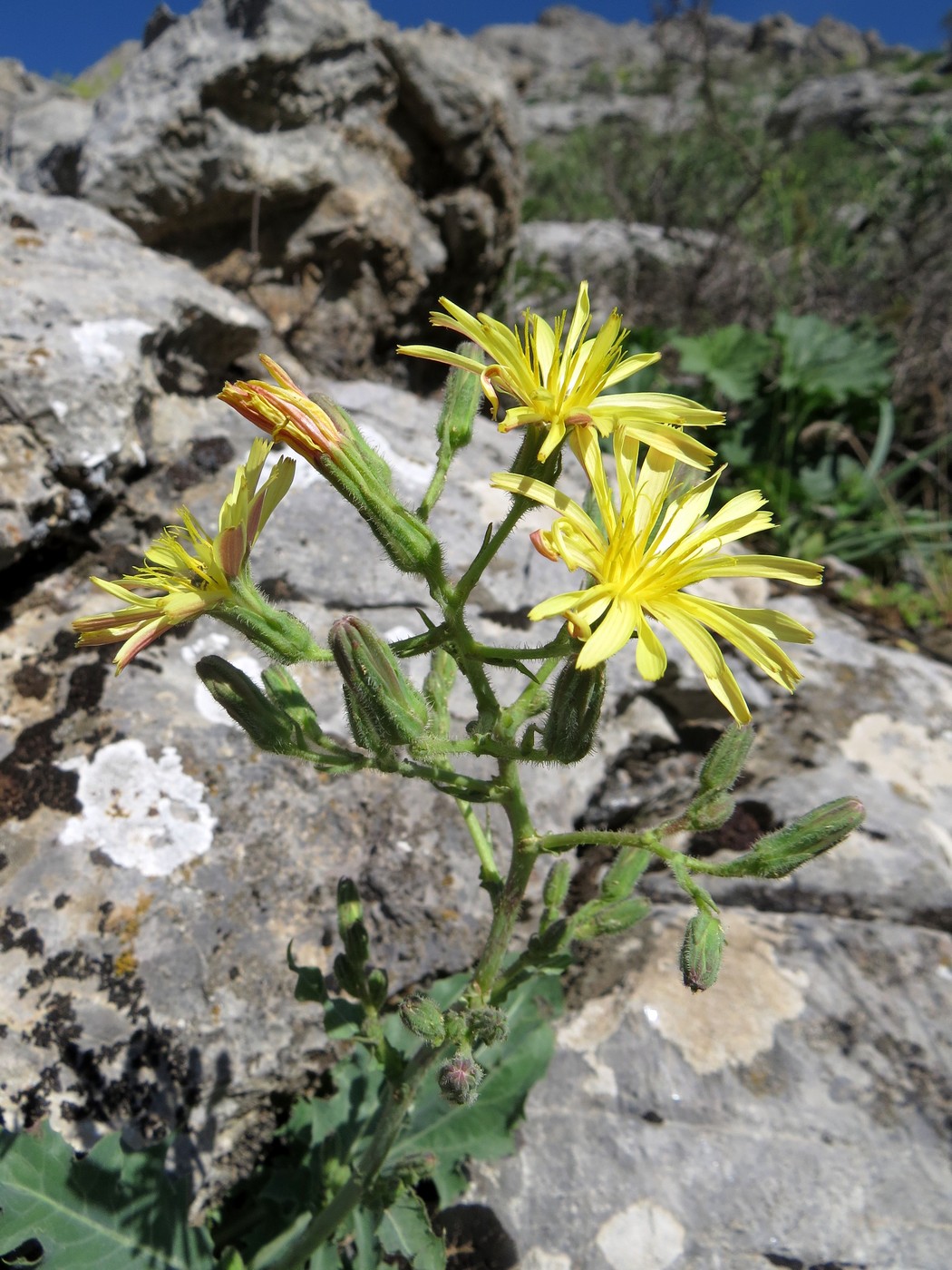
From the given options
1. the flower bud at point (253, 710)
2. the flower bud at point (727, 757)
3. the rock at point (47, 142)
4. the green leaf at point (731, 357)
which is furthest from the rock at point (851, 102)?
the flower bud at point (253, 710)

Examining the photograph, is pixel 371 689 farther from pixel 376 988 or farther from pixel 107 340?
pixel 107 340

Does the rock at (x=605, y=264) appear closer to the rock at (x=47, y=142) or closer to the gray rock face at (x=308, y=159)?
the gray rock face at (x=308, y=159)

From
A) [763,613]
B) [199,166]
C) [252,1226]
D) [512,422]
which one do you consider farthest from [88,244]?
[252,1226]

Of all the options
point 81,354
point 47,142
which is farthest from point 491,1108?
point 47,142

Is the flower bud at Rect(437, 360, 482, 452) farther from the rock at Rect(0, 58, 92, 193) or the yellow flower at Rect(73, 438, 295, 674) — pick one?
the rock at Rect(0, 58, 92, 193)

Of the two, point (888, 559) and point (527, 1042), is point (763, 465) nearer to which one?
point (888, 559)
